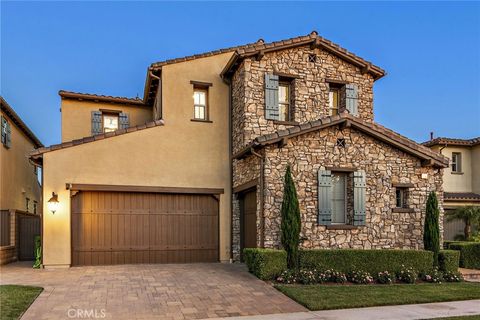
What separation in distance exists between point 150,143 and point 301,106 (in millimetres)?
5329

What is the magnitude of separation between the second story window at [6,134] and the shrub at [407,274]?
48.9ft

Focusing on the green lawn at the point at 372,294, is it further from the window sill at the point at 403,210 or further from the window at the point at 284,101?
the window at the point at 284,101

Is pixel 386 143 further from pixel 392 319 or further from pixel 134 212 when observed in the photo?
pixel 134 212

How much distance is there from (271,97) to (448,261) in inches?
288

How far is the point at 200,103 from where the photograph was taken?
15039mm

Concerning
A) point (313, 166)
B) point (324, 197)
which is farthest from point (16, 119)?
point (324, 197)

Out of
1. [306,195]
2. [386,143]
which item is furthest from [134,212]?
[386,143]

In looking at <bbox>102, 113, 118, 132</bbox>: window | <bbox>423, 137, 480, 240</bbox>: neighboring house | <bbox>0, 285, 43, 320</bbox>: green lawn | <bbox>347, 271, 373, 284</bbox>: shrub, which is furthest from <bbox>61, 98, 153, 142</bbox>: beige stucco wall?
<bbox>423, 137, 480, 240</bbox>: neighboring house

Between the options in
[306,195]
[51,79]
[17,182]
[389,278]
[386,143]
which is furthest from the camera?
[51,79]

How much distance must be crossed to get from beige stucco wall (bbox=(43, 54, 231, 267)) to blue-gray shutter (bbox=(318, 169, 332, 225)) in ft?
12.6

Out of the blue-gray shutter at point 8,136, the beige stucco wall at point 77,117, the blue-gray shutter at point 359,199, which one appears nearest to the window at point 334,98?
the blue-gray shutter at point 359,199

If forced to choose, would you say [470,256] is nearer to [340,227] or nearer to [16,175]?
[340,227]

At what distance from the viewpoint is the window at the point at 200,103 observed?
14.9 m

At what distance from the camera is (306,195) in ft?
39.4
